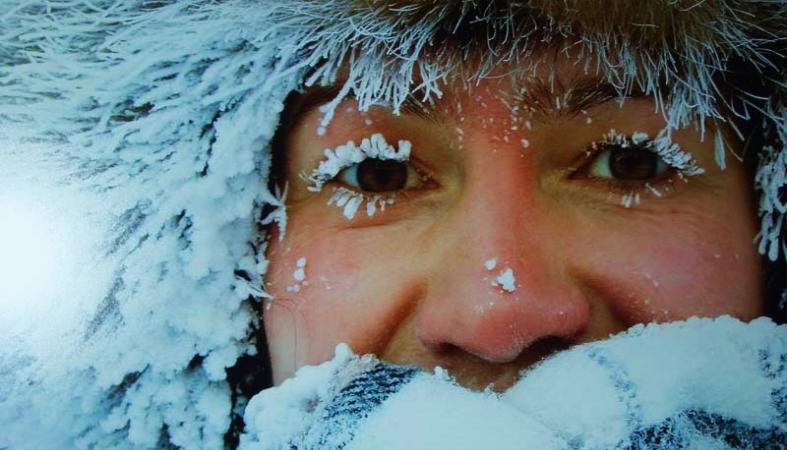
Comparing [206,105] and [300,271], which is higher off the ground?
[206,105]

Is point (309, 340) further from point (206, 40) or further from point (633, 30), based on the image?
point (633, 30)

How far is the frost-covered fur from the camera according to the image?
2.30 feet

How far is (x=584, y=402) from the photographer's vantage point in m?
0.67

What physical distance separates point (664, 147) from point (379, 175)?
26 centimetres

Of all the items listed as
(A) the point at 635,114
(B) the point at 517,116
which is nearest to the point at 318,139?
(B) the point at 517,116

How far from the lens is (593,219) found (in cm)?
76

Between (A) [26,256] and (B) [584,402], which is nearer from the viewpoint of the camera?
(B) [584,402]

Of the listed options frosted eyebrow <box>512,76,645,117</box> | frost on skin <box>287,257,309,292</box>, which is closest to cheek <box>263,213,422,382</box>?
frost on skin <box>287,257,309,292</box>

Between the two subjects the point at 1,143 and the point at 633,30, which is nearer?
the point at 633,30

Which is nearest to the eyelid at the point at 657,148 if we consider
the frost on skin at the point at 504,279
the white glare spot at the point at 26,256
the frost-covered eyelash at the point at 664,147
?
the frost-covered eyelash at the point at 664,147

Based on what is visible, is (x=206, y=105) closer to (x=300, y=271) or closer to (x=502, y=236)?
(x=300, y=271)

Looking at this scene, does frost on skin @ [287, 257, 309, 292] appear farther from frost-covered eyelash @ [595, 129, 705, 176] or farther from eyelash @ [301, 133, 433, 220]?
frost-covered eyelash @ [595, 129, 705, 176]

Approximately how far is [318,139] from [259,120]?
0.06 m

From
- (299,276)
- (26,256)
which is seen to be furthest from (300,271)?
(26,256)
